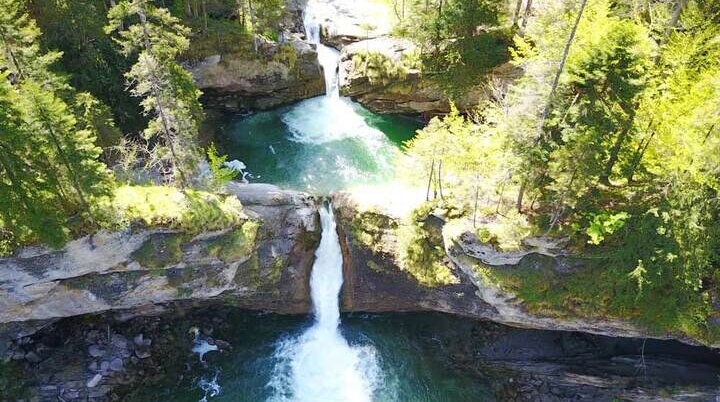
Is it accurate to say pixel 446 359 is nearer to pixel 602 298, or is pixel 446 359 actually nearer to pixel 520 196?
pixel 602 298

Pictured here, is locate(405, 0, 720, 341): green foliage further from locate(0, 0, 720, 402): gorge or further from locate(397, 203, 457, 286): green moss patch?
locate(397, 203, 457, 286): green moss patch

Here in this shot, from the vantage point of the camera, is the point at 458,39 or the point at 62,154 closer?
the point at 62,154

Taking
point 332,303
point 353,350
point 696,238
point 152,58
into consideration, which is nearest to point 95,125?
point 152,58

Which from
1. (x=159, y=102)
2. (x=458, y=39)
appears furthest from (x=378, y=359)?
(x=458, y=39)

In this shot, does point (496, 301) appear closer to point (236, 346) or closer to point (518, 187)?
point (518, 187)

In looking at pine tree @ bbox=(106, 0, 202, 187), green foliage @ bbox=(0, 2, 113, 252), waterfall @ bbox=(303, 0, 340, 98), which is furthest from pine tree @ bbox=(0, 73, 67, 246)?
waterfall @ bbox=(303, 0, 340, 98)

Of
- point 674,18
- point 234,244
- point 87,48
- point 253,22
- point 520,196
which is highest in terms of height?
point 674,18
